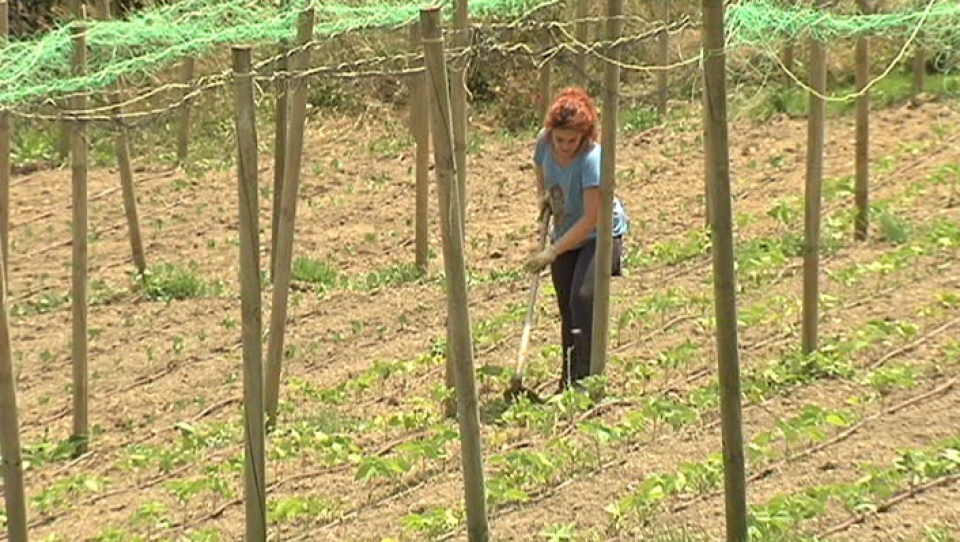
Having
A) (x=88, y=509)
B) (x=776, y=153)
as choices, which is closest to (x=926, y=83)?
(x=776, y=153)

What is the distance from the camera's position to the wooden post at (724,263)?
13.6 ft

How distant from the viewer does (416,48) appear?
33.0 ft

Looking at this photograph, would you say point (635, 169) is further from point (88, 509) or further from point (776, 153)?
point (88, 509)

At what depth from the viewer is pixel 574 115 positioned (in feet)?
22.7

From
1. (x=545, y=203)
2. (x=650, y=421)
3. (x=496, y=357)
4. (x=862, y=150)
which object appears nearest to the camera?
(x=650, y=421)

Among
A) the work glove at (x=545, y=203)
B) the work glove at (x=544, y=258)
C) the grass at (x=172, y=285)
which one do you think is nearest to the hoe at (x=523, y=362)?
the work glove at (x=545, y=203)

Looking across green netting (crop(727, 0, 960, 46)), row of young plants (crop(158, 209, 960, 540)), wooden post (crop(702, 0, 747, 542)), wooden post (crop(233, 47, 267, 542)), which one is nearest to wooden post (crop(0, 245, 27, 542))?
wooden post (crop(233, 47, 267, 542))

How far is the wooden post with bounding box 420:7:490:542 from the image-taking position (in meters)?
4.48

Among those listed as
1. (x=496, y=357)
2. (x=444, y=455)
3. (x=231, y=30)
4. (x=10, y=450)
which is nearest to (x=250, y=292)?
(x=10, y=450)

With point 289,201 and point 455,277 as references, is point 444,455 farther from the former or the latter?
point 455,277

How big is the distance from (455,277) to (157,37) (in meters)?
2.62

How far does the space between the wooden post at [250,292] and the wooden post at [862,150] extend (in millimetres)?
4850

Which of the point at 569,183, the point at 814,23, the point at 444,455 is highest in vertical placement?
the point at 814,23

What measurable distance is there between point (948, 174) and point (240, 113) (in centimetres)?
712
